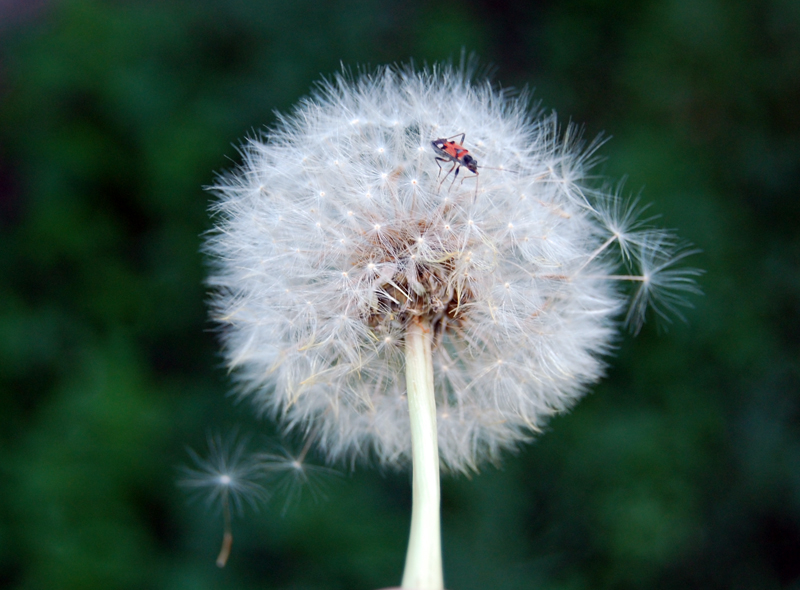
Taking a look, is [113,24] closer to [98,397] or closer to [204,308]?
[204,308]

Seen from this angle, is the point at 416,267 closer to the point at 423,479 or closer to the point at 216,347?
the point at 423,479

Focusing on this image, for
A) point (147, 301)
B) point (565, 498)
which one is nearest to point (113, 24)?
point (147, 301)

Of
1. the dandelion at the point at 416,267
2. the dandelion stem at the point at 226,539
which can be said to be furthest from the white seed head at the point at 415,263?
the dandelion stem at the point at 226,539

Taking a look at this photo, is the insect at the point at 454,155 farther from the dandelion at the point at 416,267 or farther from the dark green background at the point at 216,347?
the dark green background at the point at 216,347

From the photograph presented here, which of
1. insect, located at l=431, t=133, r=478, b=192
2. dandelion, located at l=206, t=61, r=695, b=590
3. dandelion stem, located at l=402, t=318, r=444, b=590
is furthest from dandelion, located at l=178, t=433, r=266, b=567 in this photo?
insect, located at l=431, t=133, r=478, b=192

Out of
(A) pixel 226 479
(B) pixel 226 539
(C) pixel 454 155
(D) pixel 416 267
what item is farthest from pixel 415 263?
(B) pixel 226 539

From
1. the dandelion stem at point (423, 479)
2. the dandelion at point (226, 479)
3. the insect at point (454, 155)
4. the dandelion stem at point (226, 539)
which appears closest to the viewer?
the dandelion stem at point (423, 479)

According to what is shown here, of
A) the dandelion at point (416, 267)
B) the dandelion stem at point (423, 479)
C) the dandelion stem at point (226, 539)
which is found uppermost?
the dandelion at point (416, 267)
